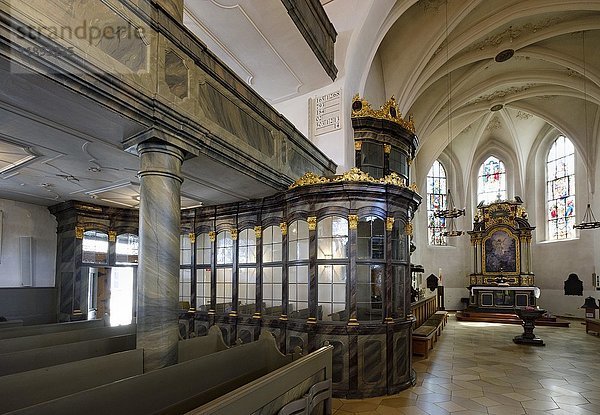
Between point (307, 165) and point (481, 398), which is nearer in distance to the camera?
point (481, 398)

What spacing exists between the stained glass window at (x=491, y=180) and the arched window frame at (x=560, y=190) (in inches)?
92.1

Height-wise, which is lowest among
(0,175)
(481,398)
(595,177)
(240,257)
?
(481,398)

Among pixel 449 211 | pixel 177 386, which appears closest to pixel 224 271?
pixel 177 386

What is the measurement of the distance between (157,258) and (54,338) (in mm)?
2211

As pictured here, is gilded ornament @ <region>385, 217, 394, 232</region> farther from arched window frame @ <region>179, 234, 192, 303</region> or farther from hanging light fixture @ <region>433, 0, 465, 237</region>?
hanging light fixture @ <region>433, 0, 465, 237</region>

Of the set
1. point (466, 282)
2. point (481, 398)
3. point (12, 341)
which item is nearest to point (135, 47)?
point (12, 341)

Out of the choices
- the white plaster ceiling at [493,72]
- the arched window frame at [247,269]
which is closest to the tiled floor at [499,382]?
the arched window frame at [247,269]

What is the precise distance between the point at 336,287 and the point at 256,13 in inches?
188

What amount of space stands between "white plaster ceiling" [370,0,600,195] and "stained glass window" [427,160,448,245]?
1.12 metres

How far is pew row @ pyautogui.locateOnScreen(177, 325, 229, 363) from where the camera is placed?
15.8 ft

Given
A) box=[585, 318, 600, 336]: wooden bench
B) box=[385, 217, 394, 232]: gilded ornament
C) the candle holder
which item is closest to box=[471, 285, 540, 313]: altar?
box=[585, 318, 600, 336]: wooden bench

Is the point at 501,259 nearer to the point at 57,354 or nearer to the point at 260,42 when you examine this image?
the point at 260,42

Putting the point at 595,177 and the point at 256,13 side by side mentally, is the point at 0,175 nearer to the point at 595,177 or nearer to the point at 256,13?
the point at 256,13

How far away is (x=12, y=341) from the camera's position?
4.36 meters
